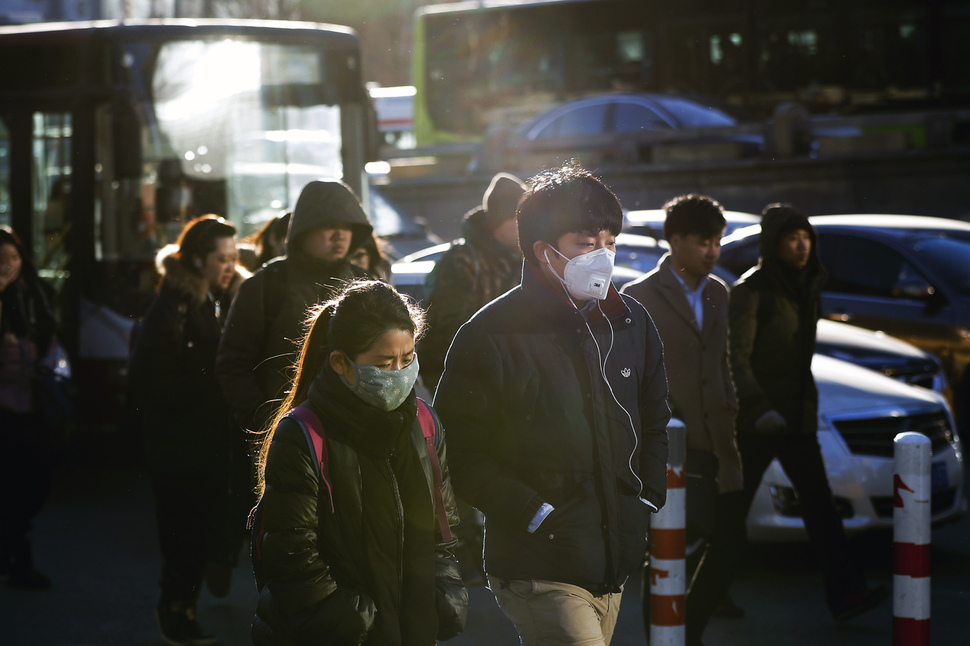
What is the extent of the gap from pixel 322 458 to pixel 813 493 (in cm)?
325

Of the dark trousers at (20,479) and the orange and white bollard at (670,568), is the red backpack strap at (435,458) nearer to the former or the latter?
the orange and white bollard at (670,568)

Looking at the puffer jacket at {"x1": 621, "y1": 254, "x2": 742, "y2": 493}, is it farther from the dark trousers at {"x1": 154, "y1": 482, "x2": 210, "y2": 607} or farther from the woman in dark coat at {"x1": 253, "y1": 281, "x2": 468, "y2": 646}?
the woman in dark coat at {"x1": 253, "y1": 281, "x2": 468, "y2": 646}

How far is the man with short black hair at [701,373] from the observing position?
501 cm

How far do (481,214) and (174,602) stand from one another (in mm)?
2194

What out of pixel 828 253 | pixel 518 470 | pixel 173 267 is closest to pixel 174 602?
pixel 173 267

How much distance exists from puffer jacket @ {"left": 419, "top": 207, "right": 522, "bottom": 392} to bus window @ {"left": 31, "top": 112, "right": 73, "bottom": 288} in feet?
17.0

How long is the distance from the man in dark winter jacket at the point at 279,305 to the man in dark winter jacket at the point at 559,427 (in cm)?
190

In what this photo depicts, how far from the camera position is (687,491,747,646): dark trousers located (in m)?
5.08

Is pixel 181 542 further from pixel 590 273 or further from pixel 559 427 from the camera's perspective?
pixel 590 273

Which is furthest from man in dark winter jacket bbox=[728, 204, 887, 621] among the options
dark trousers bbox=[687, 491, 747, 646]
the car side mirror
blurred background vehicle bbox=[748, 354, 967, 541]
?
the car side mirror

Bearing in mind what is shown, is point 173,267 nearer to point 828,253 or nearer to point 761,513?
point 761,513

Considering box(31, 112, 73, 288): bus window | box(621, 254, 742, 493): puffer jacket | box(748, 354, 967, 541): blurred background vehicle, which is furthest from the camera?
box(31, 112, 73, 288): bus window

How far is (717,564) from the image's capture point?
201 inches

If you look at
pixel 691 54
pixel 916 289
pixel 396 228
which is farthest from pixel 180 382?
pixel 691 54
